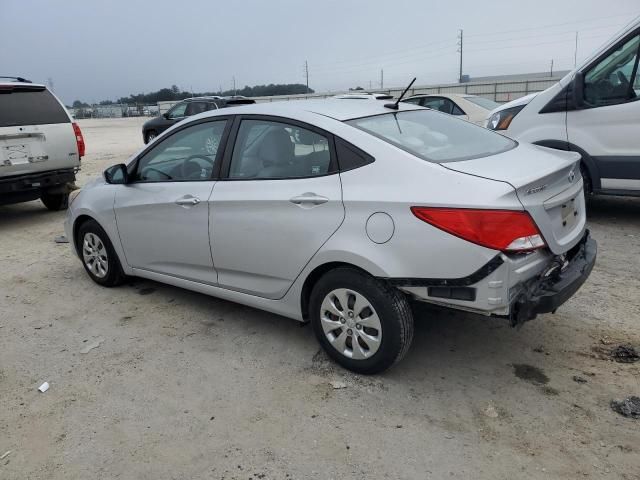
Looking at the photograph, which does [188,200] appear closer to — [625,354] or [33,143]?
[625,354]

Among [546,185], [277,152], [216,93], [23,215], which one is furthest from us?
[216,93]

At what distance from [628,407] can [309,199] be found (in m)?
2.10

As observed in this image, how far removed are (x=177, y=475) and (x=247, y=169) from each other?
199 cm

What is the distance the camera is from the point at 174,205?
4078 mm

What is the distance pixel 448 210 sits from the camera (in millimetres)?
2783

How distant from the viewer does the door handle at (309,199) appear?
3220mm

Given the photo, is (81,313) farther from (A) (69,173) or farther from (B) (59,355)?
(A) (69,173)

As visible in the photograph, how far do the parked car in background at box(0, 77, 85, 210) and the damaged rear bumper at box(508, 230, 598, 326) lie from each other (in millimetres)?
6781

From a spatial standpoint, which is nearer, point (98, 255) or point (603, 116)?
point (98, 255)

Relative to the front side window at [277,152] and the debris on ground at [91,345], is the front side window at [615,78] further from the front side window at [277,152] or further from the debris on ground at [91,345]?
the debris on ground at [91,345]

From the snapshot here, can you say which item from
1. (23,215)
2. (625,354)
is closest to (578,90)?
(625,354)

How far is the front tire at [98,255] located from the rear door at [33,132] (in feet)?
9.30

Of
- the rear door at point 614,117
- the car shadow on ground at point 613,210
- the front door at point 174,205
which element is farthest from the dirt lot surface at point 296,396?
the car shadow on ground at point 613,210

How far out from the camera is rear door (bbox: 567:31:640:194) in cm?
569
